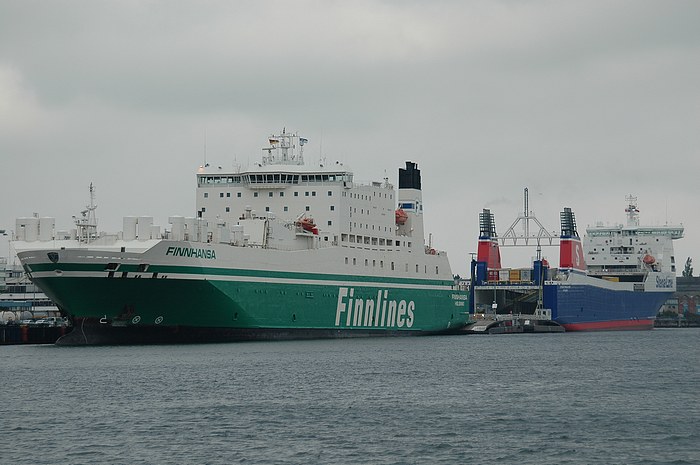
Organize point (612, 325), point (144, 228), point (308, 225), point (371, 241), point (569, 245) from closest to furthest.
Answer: point (144, 228), point (308, 225), point (371, 241), point (569, 245), point (612, 325)

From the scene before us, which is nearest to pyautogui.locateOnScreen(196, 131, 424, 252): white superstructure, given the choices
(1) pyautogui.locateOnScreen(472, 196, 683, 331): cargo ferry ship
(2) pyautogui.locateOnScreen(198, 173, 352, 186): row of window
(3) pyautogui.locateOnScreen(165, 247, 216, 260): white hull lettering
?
(2) pyautogui.locateOnScreen(198, 173, 352, 186): row of window

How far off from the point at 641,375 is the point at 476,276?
47025mm

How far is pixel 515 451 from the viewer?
23531 mm

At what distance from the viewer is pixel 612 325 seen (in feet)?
301

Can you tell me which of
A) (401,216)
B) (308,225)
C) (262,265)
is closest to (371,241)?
(401,216)

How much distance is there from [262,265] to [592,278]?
138ft

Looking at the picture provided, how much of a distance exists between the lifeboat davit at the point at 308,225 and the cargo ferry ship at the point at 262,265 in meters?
0.06

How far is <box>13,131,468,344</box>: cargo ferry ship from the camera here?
47281mm

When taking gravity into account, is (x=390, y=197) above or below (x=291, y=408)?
above

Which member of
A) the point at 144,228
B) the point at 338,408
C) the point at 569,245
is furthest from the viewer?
the point at 569,245

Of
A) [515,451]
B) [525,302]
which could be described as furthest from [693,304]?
[515,451]

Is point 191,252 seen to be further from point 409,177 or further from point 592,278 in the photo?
point 592,278

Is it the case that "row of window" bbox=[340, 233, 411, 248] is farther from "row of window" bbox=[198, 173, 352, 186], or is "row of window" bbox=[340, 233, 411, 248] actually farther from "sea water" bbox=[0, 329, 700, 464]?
"sea water" bbox=[0, 329, 700, 464]

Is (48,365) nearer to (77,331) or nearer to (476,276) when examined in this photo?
(77,331)
